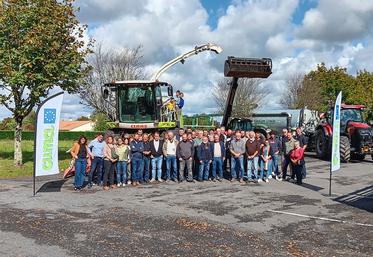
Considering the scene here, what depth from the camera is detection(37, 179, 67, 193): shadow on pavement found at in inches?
527

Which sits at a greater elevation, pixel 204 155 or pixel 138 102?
pixel 138 102

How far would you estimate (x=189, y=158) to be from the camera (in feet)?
48.8

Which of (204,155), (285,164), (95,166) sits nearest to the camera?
(95,166)

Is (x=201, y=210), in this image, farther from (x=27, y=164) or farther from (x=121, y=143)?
(x=27, y=164)

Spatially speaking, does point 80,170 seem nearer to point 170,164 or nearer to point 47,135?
point 47,135

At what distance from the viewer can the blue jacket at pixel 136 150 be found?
14406mm

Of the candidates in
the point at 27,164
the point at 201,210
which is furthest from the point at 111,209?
the point at 27,164

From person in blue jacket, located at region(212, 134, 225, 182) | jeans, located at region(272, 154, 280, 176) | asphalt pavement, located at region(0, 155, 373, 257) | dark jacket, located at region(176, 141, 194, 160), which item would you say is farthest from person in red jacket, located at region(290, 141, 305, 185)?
dark jacket, located at region(176, 141, 194, 160)

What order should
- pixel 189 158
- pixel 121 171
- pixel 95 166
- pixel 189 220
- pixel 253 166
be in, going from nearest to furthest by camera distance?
1. pixel 189 220
2. pixel 95 166
3. pixel 121 171
4. pixel 189 158
5. pixel 253 166

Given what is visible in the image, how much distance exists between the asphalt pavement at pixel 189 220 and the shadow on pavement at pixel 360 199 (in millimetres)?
26

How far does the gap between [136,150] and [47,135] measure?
2970mm

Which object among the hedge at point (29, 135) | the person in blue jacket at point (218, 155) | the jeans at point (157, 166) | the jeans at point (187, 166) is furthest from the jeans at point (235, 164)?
the hedge at point (29, 135)

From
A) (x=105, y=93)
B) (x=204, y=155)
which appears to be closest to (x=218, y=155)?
(x=204, y=155)

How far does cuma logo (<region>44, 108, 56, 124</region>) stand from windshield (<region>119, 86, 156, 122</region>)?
5465mm
